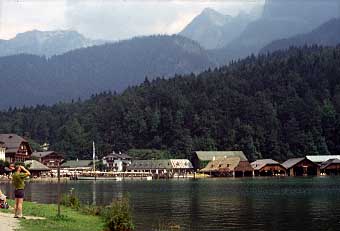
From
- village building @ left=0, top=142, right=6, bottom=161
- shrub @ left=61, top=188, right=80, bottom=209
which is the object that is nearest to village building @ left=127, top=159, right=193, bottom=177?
village building @ left=0, top=142, right=6, bottom=161

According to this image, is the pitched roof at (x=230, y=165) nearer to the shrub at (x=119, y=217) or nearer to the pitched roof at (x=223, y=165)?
the pitched roof at (x=223, y=165)

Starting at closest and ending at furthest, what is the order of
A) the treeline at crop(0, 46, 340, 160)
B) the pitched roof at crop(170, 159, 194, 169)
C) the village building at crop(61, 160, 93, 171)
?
the pitched roof at crop(170, 159, 194, 169) → the treeline at crop(0, 46, 340, 160) → the village building at crop(61, 160, 93, 171)

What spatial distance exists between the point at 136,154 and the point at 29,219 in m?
153

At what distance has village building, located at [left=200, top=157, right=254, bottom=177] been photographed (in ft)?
481

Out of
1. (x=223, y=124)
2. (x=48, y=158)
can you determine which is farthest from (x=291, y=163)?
(x=48, y=158)

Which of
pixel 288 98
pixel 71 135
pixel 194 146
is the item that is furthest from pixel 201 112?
pixel 71 135

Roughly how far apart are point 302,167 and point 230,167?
20.4 metres

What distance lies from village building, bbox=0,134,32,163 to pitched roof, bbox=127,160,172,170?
3963cm

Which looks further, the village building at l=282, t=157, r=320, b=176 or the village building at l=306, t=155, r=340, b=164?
the village building at l=306, t=155, r=340, b=164

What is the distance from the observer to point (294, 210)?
41.3m

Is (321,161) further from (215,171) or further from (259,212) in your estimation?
(259,212)

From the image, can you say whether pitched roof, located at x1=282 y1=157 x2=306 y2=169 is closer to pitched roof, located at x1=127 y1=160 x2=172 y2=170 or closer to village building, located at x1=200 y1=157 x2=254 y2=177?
village building, located at x1=200 y1=157 x2=254 y2=177

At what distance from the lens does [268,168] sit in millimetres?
148000

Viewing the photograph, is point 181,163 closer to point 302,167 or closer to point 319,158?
point 302,167
